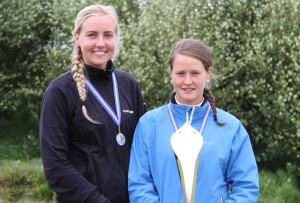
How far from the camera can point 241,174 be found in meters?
2.97

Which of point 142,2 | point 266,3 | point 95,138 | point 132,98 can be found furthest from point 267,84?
point 95,138

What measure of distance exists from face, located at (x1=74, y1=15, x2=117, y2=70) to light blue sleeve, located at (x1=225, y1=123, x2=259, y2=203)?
915mm

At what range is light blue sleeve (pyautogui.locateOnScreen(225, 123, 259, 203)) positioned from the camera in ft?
9.69

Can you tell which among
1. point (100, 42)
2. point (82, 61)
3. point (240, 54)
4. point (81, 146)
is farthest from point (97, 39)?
point (240, 54)

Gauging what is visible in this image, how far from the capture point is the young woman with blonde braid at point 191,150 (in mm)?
2951

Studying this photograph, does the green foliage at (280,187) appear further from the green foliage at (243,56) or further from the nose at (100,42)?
the nose at (100,42)

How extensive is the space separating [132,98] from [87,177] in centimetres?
62

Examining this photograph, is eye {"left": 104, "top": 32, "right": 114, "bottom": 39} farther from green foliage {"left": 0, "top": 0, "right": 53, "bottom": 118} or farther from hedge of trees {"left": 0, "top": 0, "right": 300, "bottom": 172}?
green foliage {"left": 0, "top": 0, "right": 53, "bottom": 118}

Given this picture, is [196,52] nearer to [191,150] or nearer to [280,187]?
[191,150]

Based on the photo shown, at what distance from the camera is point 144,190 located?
2.98 meters

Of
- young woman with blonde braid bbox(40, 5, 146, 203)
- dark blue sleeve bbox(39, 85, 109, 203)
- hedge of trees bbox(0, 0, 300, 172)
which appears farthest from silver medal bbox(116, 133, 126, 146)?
hedge of trees bbox(0, 0, 300, 172)

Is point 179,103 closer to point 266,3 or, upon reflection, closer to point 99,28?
point 99,28

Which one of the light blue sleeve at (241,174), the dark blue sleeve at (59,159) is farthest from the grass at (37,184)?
the dark blue sleeve at (59,159)

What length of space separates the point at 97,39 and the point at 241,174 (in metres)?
1.13
